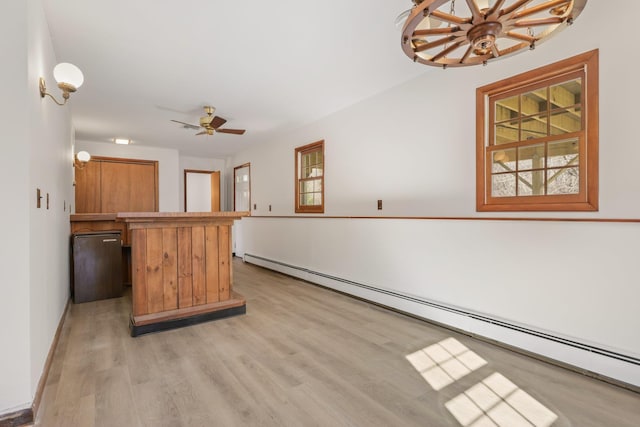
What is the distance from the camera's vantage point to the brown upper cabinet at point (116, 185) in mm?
6082

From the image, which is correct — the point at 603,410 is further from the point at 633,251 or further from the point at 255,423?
the point at 255,423

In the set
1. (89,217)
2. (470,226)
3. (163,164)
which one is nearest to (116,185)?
(163,164)

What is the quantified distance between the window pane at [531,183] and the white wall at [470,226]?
0.69ft

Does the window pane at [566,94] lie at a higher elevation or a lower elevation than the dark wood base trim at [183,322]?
higher

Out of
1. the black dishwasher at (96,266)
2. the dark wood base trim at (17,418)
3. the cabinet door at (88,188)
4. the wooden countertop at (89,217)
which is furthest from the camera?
the cabinet door at (88,188)

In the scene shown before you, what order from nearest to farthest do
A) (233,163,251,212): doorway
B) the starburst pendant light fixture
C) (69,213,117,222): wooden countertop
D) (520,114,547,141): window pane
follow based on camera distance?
the starburst pendant light fixture < (520,114,547,141): window pane < (69,213,117,222): wooden countertop < (233,163,251,212): doorway

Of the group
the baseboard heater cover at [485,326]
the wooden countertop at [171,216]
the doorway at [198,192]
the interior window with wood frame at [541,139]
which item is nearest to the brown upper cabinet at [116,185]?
the doorway at [198,192]

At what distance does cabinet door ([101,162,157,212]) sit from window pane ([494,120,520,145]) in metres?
6.32

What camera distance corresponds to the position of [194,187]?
930cm

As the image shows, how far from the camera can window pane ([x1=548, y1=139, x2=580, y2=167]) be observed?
230 cm

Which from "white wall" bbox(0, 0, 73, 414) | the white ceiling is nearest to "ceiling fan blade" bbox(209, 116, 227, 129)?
the white ceiling

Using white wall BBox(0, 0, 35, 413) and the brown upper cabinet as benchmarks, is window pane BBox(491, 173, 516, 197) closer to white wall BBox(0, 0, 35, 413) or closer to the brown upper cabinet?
white wall BBox(0, 0, 35, 413)

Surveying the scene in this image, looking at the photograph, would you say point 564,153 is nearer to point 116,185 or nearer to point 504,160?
point 504,160

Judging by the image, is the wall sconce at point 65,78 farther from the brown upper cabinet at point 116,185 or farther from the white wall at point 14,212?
the brown upper cabinet at point 116,185
